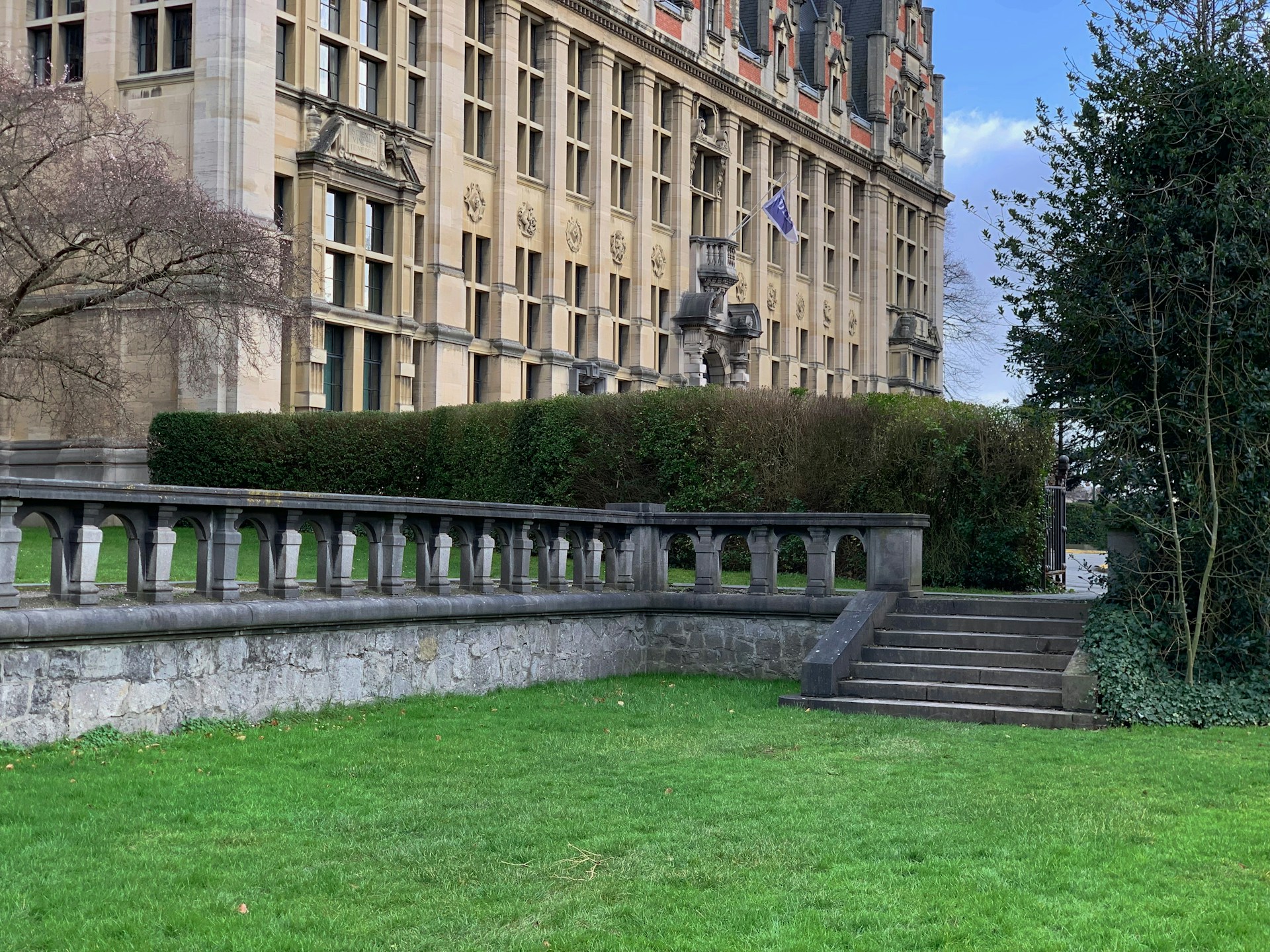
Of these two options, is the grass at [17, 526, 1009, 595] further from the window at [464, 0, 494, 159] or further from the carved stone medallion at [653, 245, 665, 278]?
the carved stone medallion at [653, 245, 665, 278]

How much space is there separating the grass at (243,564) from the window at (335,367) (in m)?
7.89

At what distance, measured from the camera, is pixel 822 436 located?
70.9 ft

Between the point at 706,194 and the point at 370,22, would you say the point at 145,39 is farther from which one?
the point at 706,194

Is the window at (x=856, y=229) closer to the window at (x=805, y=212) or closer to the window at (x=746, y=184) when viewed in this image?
the window at (x=805, y=212)

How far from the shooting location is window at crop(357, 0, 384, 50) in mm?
35156

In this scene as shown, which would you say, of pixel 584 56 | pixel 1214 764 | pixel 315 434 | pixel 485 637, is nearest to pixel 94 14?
pixel 315 434

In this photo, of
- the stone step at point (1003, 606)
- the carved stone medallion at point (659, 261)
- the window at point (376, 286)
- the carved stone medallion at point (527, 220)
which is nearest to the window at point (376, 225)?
the window at point (376, 286)

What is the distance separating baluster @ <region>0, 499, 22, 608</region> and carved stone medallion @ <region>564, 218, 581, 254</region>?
112 feet

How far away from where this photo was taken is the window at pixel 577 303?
143 ft

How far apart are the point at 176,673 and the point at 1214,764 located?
7.44m

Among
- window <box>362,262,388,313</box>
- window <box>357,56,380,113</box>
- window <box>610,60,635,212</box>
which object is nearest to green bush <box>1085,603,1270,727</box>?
window <box>362,262,388,313</box>

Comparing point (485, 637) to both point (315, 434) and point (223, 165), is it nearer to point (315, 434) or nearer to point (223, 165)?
point (315, 434)

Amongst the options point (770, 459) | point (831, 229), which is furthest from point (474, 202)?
point (831, 229)

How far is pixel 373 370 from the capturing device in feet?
117
